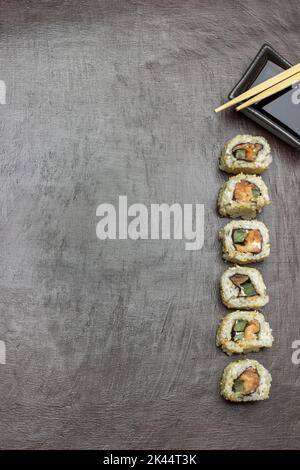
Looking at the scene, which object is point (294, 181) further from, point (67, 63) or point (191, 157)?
point (67, 63)

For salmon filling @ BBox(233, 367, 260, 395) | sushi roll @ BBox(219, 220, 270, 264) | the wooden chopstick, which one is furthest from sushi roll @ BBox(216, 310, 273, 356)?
the wooden chopstick

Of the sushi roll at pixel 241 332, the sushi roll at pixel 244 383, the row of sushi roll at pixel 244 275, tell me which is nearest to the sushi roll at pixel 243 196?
the row of sushi roll at pixel 244 275

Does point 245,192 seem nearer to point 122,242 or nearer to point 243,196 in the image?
point 243,196

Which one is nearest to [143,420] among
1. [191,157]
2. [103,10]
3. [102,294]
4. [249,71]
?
[102,294]

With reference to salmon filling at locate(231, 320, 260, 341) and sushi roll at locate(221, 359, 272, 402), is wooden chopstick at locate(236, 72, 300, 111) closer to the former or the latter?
salmon filling at locate(231, 320, 260, 341)

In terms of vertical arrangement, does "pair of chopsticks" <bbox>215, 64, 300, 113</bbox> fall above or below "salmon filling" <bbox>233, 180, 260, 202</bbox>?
above

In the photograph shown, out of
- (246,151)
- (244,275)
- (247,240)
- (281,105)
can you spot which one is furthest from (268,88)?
(244,275)
